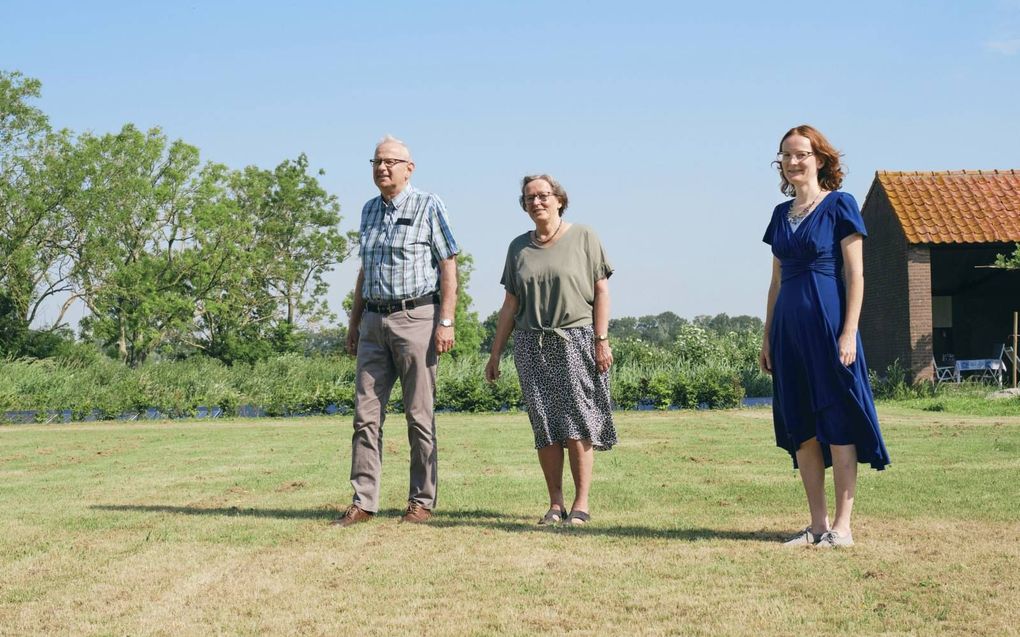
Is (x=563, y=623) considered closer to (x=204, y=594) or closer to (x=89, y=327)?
(x=204, y=594)

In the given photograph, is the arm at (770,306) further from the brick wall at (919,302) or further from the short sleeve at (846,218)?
the brick wall at (919,302)

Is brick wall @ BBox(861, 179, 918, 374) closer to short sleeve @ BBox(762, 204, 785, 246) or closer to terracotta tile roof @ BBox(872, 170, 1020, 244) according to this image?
terracotta tile roof @ BBox(872, 170, 1020, 244)

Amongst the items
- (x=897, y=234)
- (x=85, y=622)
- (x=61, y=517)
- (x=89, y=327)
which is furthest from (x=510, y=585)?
(x=89, y=327)

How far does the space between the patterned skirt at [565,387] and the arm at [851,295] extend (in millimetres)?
1501

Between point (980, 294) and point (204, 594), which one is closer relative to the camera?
point (204, 594)

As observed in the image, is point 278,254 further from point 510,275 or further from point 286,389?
point 510,275

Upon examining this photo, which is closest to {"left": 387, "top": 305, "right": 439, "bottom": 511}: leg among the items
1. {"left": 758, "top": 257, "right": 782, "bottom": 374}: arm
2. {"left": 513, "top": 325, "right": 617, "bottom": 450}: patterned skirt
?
{"left": 513, "top": 325, "right": 617, "bottom": 450}: patterned skirt

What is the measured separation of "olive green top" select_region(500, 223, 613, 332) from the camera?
247 inches

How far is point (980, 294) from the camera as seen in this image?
31.4m

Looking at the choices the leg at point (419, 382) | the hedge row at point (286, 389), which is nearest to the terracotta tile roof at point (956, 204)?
the hedge row at point (286, 389)

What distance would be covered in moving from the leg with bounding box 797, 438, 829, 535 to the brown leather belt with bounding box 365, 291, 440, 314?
248 centimetres

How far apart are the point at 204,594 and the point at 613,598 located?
1.78 m

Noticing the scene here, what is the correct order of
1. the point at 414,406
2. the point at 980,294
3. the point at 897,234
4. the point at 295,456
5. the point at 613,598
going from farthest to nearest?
the point at 980,294 < the point at 897,234 < the point at 295,456 < the point at 414,406 < the point at 613,598

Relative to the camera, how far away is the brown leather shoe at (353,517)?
252 inches
